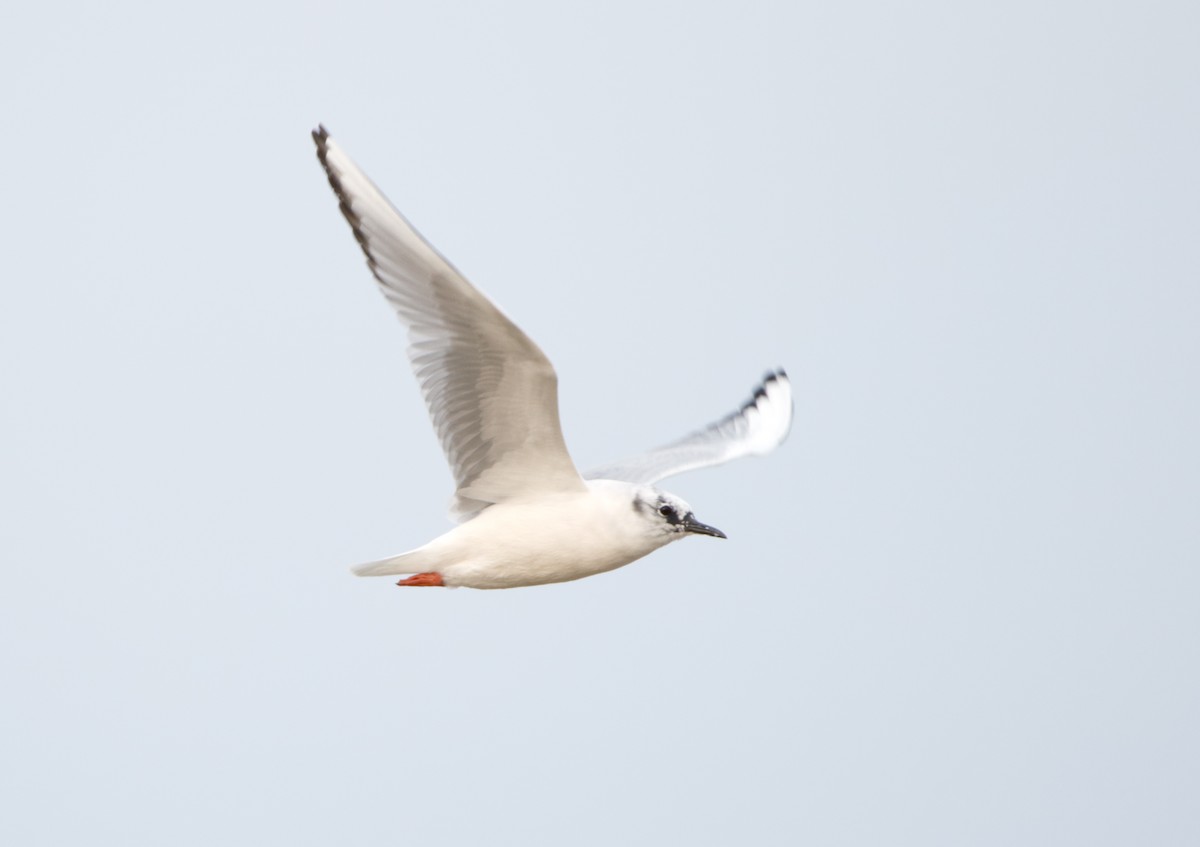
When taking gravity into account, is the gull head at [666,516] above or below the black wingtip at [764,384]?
below

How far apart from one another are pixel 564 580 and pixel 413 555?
513mm

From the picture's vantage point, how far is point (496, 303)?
17.7 feet

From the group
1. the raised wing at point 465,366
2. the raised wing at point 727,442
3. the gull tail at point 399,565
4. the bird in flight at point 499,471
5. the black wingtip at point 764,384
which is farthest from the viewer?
the black wingtip at point 764,384

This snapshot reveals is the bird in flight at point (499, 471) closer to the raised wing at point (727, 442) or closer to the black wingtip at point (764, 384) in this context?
the raised wing at point (727, 442)

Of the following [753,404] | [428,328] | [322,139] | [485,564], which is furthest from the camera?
[753,404]

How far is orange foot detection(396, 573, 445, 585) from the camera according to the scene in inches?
238

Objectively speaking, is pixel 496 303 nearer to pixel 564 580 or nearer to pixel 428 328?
pixel 428 328

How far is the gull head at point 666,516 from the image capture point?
5969 mm

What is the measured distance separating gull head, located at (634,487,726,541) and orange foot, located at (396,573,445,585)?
707mm

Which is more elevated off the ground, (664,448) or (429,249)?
(429,249)

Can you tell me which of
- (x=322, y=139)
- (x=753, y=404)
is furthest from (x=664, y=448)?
(x=322, y=139)

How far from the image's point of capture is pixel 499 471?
602 centimetres

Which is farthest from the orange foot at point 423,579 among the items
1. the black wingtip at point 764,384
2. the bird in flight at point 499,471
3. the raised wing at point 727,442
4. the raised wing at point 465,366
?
the black wingtip at point 764,384

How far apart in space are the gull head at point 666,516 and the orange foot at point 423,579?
0.71 m
